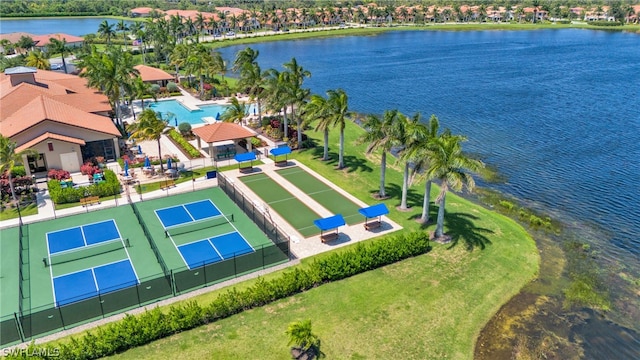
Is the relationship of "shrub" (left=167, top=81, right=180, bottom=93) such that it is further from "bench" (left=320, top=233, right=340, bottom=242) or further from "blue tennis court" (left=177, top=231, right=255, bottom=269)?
"bench" (left=320, top=233, right=340, bottom=242)

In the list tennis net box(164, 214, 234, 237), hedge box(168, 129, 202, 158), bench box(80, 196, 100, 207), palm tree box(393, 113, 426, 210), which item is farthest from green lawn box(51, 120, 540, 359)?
hedge box(168, 129, 202, 158)

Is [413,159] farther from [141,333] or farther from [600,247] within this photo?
[141,333]

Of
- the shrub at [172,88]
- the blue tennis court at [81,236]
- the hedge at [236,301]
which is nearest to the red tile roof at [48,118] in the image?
the blue tennis court at [81,236]

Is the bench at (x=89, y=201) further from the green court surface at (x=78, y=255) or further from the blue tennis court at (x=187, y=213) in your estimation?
the blue tennis court at (x=187, y=213)

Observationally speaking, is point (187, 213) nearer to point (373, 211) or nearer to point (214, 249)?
point (214, 249)

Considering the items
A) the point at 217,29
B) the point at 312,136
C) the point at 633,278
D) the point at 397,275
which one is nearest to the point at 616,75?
the point at 312,136

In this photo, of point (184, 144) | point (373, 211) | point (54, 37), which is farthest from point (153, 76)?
point (373, 211)
